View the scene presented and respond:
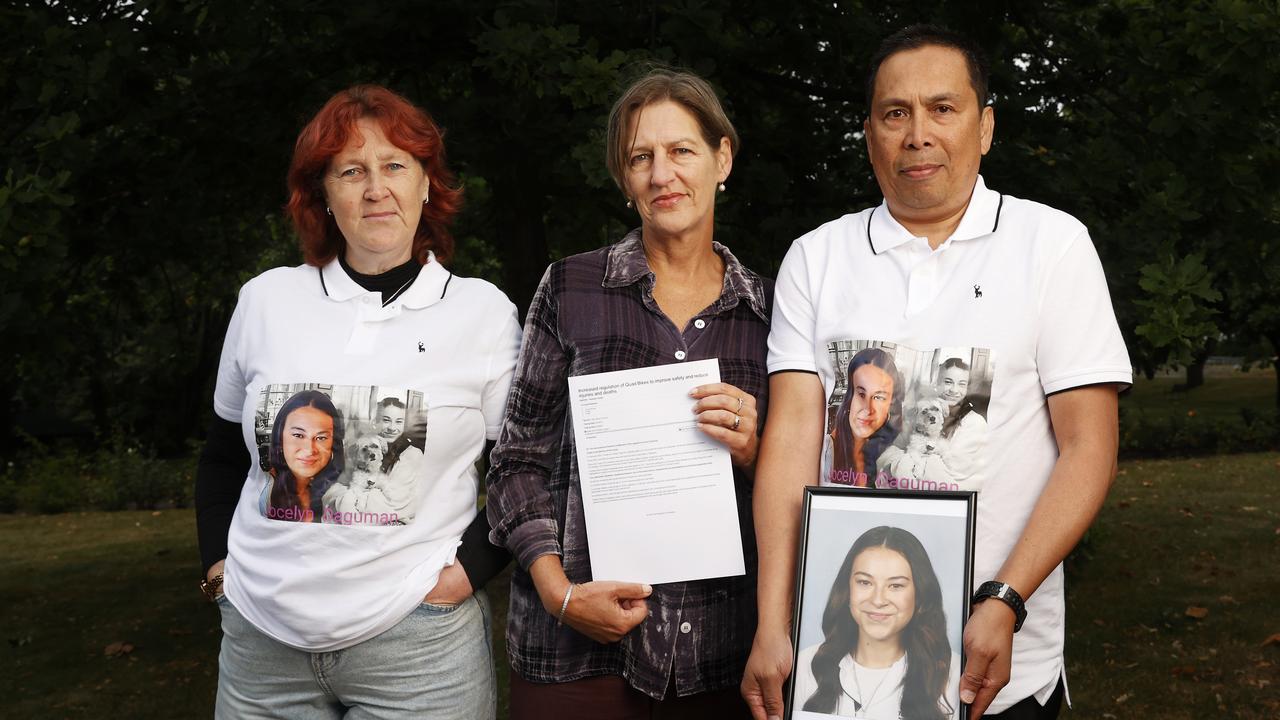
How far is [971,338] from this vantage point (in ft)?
7.13

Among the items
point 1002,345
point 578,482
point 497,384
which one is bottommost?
point 578,482

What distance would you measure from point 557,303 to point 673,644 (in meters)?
0.85

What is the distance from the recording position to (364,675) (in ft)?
8.13

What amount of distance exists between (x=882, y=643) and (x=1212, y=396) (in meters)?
34.7

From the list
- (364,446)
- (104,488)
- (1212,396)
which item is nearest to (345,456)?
(364,446)

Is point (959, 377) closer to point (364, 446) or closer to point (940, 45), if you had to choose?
point (940, 45)

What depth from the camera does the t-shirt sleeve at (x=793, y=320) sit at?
2.37 m

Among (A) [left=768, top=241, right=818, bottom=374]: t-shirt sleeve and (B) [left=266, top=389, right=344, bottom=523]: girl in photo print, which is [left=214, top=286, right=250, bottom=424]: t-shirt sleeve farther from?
(A) [left=768, top=241, right=818, bottom=374]: t-shirt sleeve

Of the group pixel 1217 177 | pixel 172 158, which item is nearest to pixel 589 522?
pixel 1217 177

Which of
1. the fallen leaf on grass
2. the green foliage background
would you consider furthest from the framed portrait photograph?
the fallen leaf on grass

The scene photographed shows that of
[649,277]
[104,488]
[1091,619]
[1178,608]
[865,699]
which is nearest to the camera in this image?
[865,699]

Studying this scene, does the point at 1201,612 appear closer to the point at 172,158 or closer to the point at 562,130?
the point at 562,130

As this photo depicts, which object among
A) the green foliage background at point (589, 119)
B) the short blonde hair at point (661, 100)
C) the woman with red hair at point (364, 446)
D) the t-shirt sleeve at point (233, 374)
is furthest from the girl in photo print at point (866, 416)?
the green foliage background at point (589, 119)

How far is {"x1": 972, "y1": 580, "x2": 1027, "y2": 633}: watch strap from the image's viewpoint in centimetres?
205
